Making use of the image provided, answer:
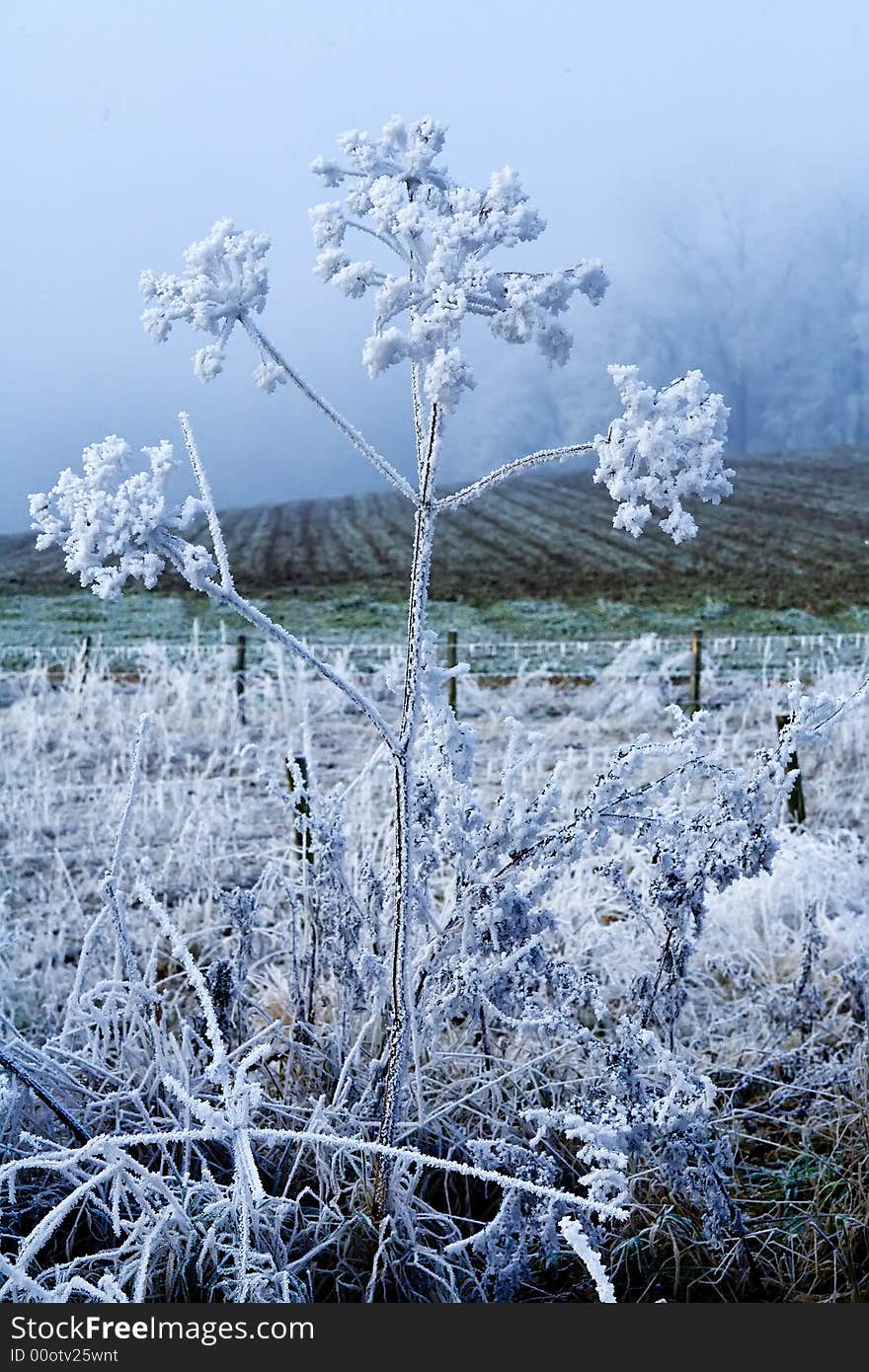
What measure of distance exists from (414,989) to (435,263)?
1.06 meters

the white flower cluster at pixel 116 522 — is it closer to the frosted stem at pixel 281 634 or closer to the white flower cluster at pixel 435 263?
the frosted stem at pixel 281 634

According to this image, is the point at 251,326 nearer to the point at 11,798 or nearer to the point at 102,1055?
the point at 102,1055

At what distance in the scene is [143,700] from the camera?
19.5ft

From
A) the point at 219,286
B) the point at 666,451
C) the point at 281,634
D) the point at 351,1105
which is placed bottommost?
the point at 351,1105

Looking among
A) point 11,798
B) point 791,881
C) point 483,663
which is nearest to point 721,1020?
point 791,881

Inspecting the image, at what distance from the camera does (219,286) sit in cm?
135

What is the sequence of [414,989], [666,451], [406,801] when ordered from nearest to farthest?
[666,451], [406,801], [414,989]

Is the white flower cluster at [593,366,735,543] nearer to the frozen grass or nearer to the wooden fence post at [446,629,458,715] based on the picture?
the frozen grass

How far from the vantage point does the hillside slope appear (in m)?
11.3

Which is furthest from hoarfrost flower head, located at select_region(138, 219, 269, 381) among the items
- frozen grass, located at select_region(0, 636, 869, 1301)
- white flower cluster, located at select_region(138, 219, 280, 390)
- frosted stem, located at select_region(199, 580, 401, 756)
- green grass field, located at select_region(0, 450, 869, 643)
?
green grass field, located at select_region(0, 450, 869, 643)

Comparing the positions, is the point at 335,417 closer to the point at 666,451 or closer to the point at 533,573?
the point at 666,451

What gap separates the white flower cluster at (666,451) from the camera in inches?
49.5

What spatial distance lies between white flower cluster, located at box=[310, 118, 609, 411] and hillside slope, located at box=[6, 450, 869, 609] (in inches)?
340

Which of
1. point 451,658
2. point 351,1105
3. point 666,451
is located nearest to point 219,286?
point 666,451
